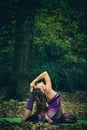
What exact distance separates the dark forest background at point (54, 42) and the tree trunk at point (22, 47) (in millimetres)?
1167

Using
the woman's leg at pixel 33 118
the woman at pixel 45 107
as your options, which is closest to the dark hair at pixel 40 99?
the woman at pixel 45 107

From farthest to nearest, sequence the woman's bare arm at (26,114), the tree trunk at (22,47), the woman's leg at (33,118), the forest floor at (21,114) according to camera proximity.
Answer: the tree trunk at (22,47)
the woman's leg at (33,118)
the woman's bare arm at (26,114)
the forest floor at (21,114)

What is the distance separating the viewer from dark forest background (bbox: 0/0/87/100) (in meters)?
15.2

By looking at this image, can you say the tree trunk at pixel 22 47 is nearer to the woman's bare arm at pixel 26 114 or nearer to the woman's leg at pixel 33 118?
the woman's leg at pixel 33 118

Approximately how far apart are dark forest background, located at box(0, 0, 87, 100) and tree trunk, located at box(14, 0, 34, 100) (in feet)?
3.83

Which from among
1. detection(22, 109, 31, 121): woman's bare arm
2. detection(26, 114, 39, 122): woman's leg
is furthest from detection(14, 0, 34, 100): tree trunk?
detection(22, 109, 31, 121): woman's bare arm

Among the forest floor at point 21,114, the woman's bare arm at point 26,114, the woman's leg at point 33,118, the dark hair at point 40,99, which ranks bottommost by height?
the forest floor at point 21,114

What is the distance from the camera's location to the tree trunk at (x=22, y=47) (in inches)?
486

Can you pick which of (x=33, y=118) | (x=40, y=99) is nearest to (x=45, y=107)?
(x=40, y=99)

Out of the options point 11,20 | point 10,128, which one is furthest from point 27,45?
point 10,128

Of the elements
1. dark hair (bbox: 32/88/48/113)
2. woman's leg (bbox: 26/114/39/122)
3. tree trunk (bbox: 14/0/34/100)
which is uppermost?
tree trunk (bbox: 14/0/34/100)

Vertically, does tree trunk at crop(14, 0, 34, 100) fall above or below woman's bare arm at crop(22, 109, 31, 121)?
above

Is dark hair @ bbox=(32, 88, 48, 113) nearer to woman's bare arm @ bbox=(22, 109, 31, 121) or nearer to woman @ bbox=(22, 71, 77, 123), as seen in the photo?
woman @ bbox=(22, 71, 77, 123)

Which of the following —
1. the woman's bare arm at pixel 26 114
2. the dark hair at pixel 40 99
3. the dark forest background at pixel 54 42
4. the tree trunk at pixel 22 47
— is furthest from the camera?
the dark forest background at pixel 54 42
